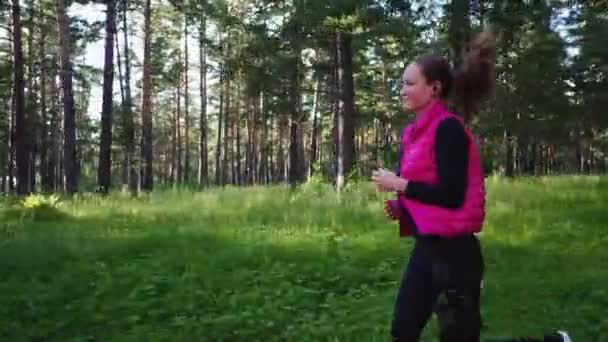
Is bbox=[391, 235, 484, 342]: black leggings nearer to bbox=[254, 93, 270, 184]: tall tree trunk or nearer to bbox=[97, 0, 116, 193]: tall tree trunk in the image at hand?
bbox=[97, 0, 116, 193]: tall tree trunk

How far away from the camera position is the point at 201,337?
5.21 meters

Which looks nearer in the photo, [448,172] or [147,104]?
[448,172]

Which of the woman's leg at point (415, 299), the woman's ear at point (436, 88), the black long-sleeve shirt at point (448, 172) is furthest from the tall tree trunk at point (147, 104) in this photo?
the black long-sleeve shirt at point (448, 172)

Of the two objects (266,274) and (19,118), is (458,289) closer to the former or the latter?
(266,274)

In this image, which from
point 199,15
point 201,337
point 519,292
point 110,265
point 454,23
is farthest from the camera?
point 199,15

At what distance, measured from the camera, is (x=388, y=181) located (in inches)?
109

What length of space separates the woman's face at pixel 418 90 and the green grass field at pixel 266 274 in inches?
105

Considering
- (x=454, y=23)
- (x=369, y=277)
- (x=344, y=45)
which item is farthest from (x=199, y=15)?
(x=369, y=277)

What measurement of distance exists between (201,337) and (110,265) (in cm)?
267

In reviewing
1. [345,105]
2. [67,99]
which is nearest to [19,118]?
[67,99]

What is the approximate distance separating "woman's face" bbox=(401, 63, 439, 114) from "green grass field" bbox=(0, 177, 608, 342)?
105 inches

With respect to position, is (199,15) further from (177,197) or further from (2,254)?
(2,254)

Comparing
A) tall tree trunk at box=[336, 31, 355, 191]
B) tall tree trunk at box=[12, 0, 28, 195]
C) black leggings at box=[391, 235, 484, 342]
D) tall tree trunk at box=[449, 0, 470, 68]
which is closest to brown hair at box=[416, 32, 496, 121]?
black leggings at box=[391, 235, 484, 342]

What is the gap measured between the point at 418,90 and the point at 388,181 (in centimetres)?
49
